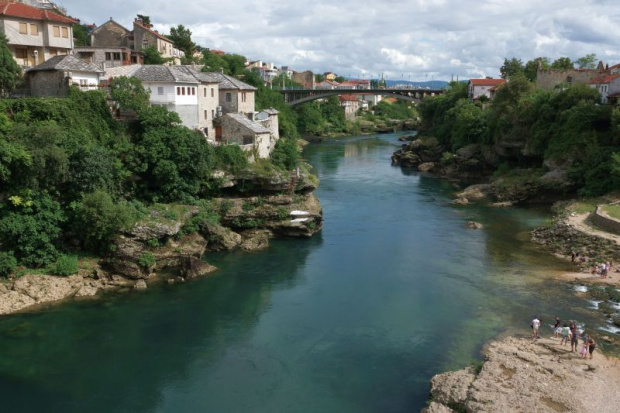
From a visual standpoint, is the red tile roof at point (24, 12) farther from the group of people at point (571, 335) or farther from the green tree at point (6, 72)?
the group of people at point (571, 335)

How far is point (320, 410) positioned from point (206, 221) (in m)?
18.9

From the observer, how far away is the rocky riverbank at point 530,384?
19.2 metres

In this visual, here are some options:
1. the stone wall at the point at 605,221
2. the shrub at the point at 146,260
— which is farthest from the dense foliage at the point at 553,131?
the shrub at the point at 146,260

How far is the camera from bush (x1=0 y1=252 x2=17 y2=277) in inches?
1119

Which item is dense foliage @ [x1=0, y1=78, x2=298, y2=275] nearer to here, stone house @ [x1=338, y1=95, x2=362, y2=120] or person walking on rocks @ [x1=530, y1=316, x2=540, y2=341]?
person walking on rocks @ [x1=530, y1=316, x2=540, y2=341]

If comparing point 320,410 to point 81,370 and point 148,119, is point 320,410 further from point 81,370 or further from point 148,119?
point 148,119

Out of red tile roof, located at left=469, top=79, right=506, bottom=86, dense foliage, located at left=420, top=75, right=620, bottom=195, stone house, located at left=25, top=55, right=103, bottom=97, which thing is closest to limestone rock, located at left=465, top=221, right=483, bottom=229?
dense foliage, located at left=420, top=75, right=620, bottom=195

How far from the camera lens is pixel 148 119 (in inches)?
1452

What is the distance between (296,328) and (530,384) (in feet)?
35.4

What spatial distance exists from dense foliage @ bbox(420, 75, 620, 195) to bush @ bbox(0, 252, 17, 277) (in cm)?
4318

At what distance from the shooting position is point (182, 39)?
8556 centimetres

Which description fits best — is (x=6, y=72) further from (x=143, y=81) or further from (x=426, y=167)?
(x=426, y=167)

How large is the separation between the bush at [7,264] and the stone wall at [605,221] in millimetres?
37389

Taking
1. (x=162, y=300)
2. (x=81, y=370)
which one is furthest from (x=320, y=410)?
(x=162, y=300)
